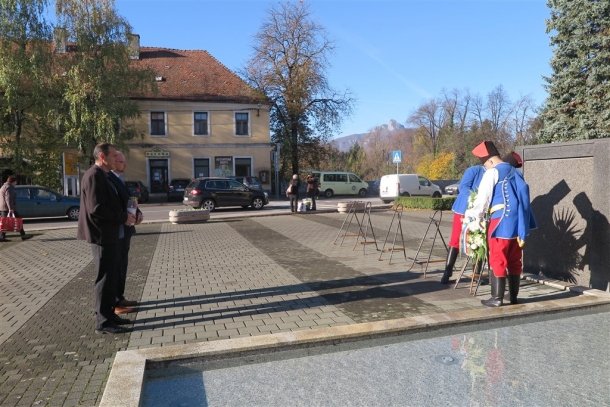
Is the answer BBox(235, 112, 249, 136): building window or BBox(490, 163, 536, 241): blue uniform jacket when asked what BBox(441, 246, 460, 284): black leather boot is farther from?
BBox(235, 112, 249, 136): building window

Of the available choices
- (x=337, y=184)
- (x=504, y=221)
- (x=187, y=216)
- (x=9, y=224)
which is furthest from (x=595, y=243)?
(x=337, y=184)

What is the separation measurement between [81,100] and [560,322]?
2765 cm

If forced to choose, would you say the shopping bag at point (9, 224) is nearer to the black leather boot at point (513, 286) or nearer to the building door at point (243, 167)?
the black leather boot at point (513, 286)

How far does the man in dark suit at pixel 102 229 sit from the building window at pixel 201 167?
32.7m

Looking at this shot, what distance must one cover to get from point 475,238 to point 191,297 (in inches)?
140

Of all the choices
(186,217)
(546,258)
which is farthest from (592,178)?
(186,217)

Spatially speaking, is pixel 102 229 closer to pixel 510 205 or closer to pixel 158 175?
pixel 510 205

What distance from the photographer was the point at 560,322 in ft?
15.9

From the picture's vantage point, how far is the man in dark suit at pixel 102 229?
474 centimetres

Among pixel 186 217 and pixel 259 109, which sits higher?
pixel 259 109

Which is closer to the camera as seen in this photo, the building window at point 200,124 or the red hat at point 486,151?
the red hat at point 486,151

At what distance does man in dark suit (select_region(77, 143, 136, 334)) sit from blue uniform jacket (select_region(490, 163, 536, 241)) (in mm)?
3951

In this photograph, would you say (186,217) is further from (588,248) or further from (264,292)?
(588,248)

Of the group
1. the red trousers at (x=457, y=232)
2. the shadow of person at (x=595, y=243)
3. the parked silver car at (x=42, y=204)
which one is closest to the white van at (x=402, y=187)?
the parked silver car at (x=42, y=204)
